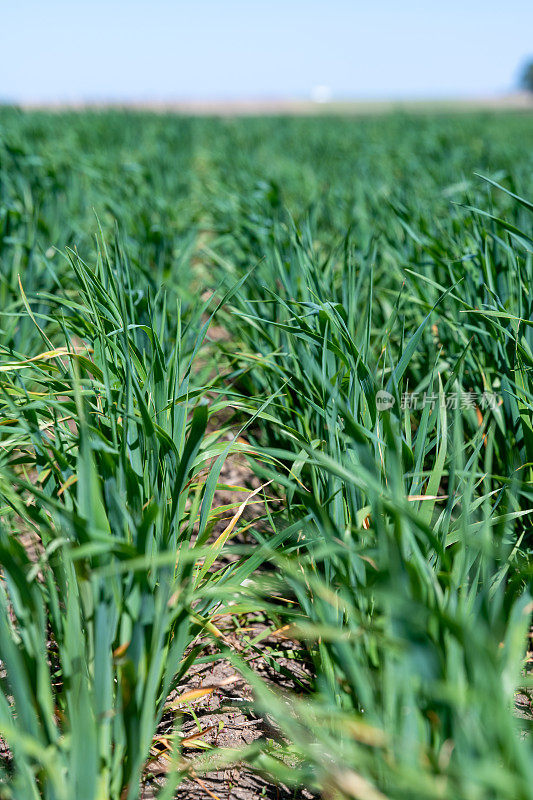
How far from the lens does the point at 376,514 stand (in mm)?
842

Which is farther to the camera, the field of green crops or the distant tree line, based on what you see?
the distant tree line

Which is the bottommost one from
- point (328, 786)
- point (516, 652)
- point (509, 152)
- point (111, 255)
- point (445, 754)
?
point (328, 786)

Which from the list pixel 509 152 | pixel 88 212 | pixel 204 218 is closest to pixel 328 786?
pixel 88 212

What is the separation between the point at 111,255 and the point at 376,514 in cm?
153

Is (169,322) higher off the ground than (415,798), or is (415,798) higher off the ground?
(169,322)

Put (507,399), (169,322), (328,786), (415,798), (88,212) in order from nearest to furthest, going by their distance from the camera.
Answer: (415,798) → (328,786) → (507,399) → (169,322) → (88,212)

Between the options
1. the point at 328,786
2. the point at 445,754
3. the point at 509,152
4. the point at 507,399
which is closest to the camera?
the point at 445,754

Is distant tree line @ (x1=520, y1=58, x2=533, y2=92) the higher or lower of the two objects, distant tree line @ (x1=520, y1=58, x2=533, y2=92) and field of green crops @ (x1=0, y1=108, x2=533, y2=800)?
the higher

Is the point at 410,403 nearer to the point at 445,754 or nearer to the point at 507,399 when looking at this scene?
the point at 507,399

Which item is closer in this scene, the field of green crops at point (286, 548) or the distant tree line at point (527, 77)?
the field of green crops at point (286, 548)

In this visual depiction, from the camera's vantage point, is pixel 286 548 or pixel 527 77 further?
pixel 527 77

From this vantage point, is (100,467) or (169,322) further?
(169,322)

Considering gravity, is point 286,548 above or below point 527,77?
below

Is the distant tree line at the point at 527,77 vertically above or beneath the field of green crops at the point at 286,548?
above
